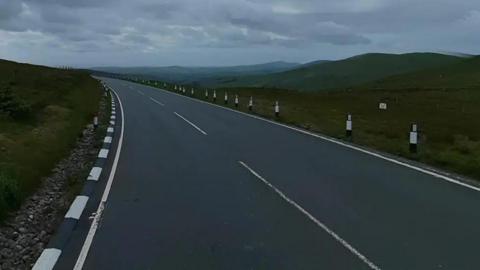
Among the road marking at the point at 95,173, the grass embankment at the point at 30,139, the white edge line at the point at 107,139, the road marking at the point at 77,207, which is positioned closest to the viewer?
the road marking at the point at 77,207

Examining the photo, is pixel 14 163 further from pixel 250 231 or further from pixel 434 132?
pixel 434 132

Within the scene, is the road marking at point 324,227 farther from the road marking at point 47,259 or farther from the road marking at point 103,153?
the road marking at point 103,153

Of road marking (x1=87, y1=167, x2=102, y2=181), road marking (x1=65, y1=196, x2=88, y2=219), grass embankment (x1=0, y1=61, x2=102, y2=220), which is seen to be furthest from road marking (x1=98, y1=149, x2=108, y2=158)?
road marking (x1=65, y1=196, x2=88, y2=219)

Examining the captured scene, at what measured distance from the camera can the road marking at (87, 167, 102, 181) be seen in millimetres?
12234

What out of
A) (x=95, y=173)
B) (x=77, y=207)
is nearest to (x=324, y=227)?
(x=77, y=207)

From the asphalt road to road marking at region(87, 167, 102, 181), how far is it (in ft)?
1.83

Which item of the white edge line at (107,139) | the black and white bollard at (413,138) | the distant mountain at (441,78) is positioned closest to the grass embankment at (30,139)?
the white edge line at (107,139)

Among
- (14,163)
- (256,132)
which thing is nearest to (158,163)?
(14,163)

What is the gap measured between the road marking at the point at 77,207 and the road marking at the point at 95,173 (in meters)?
1.95

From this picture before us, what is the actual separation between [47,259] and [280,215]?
11.5 feet

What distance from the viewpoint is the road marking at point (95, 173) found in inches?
482

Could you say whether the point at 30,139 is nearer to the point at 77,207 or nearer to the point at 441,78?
the point at 77,207

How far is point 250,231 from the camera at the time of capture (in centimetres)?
793

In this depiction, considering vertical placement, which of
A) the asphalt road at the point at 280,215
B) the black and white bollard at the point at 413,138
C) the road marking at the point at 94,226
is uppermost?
the black and white bollard at the point at 413,138
